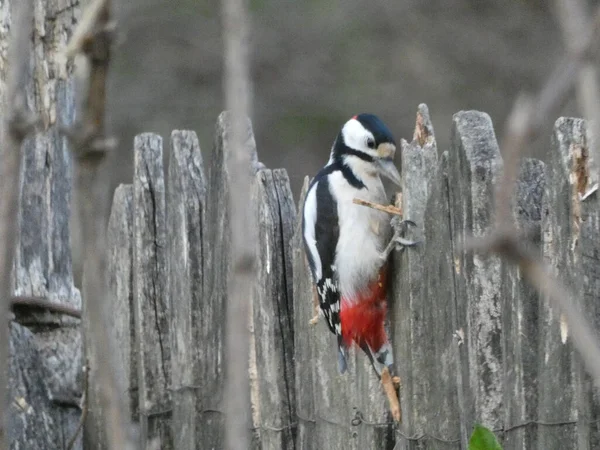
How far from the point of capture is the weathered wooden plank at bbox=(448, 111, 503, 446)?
104 inches

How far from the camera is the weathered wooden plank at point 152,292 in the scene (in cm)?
375

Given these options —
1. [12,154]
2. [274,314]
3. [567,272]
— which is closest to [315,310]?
[274,314]

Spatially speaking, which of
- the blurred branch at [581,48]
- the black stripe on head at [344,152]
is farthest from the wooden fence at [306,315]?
the blurred branch at [581,48]

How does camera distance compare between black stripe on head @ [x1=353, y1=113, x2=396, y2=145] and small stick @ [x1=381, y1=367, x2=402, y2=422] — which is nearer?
small stick @ [x1=381, y1=367, x2=402, y2=422]

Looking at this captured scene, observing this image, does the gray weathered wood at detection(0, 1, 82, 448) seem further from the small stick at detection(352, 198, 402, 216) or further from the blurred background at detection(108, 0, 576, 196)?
the blurred background at detection(108, 0, 576, 196)

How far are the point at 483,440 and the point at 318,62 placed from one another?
7575mm

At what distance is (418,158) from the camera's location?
9.64 ft

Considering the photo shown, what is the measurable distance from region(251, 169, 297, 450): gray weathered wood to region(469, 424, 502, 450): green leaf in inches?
45.3

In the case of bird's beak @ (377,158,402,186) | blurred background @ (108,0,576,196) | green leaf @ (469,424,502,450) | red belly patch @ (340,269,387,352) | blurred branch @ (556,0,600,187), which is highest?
blurred background @ (108,0,576,196)

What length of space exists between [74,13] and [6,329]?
2.71 metres

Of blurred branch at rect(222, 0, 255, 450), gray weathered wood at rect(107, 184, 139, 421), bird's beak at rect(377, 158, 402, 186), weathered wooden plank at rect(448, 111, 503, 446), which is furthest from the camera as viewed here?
bird's beak at rect(377, 158, 402, 186)

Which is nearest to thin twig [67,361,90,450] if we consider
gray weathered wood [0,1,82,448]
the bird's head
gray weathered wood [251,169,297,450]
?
gray weathered wood [0,1,82,448]

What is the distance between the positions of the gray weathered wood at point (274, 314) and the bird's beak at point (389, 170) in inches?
25.3

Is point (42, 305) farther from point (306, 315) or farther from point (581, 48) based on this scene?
point (581, 48)
